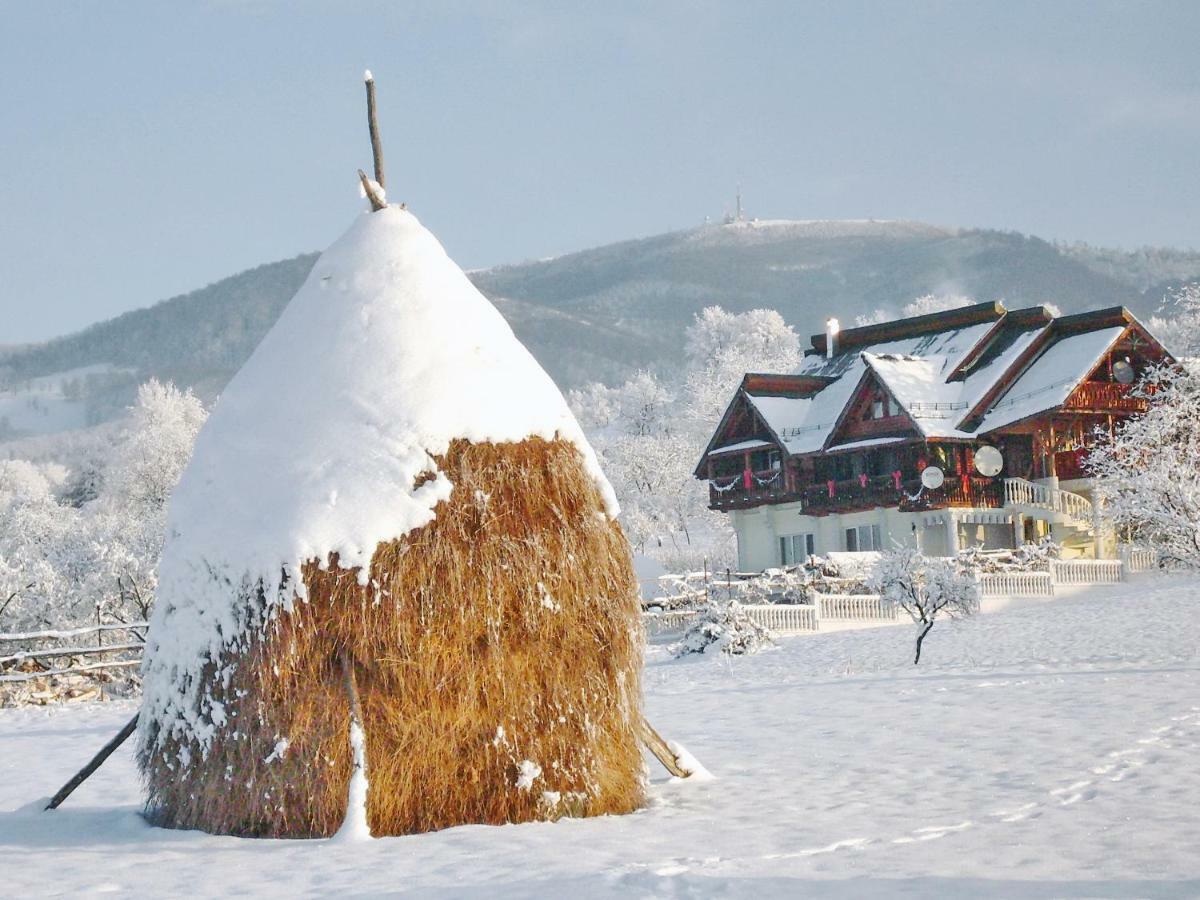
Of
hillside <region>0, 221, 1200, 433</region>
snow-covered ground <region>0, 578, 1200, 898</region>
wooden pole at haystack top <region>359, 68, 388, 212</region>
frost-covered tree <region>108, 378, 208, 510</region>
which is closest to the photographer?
snow-covered ground <region>0, 578, 1200, 898</region>

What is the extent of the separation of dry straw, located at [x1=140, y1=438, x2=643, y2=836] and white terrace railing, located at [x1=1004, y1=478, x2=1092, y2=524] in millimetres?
34534

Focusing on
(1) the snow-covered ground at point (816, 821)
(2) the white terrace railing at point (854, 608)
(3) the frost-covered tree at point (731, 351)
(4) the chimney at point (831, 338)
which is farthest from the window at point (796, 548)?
(1) the snow-covered ground at point (816, 821)

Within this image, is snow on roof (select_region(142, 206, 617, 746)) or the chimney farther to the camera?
the chimney

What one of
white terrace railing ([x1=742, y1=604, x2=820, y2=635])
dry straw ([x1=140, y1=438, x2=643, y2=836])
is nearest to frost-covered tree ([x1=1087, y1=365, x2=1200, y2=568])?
white terrace railing ([x1=742, y1=604, x2=820, y2=635])

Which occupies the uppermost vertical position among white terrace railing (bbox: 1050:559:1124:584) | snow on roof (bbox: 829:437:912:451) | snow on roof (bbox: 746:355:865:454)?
snow on roof (bbox: 746:355:865:454)

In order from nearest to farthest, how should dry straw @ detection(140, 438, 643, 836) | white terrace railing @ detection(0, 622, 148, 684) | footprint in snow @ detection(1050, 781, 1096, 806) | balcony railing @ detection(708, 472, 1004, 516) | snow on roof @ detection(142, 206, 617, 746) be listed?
dry straw @ detection(140, 438, 643, 836) → snow on roof @ detection(142, 206, 617, 746) → footprint in snow @ detection(1050, 781, 1096, 806) → white terrace railing @ detection(0, 622, 148, 684) → balcony railing @ detection(708, 472, 1004, 516)

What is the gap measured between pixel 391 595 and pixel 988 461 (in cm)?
3697

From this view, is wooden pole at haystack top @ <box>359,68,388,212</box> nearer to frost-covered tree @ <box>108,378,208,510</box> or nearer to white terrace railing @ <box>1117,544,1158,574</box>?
white terrace railing @ <box>1117,544,1158,574</box>

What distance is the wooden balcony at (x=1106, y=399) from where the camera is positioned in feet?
134

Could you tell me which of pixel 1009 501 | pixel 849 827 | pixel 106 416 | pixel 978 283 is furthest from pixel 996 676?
pixel 978 283

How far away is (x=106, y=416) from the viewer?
15275 centimetres

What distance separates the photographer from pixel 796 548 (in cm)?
4819

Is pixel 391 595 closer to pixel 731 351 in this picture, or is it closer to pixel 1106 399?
pixel 1106 399

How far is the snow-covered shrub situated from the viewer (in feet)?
86.2
